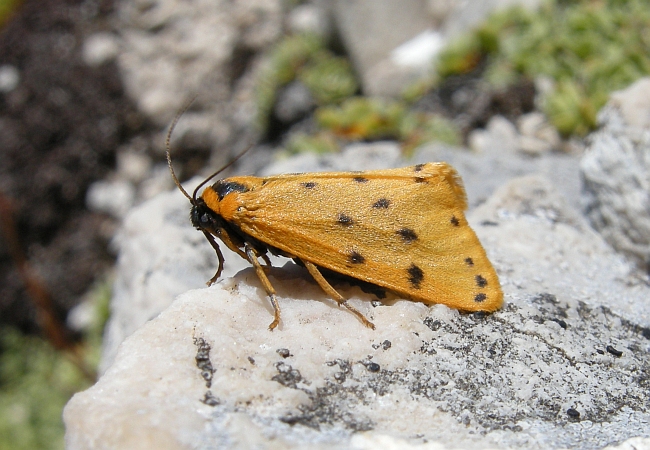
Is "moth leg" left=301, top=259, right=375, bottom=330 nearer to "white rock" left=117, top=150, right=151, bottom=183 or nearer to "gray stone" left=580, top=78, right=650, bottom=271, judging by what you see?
"gray stone" left=580, top=78, right=650, bottom=271

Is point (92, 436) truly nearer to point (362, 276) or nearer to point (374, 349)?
point (374, 349)


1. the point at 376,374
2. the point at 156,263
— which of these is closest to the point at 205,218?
the point at 156,263

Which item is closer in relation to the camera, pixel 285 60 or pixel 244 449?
pixel 244 449

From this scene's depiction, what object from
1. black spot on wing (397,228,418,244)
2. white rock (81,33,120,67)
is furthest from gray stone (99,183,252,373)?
white rock (81,33,120,67)

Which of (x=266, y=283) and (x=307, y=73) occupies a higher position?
(x=266, y=283)

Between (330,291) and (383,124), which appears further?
(383,124)

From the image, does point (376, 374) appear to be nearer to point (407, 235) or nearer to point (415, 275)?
point (415, 275)

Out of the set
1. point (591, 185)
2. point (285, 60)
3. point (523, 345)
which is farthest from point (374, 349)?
point (285, 60)
